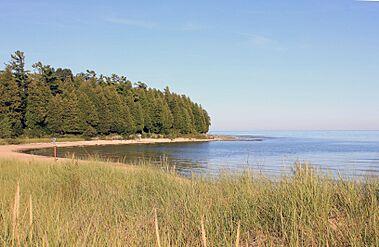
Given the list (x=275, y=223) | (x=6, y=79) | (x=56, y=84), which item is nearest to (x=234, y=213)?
(x=275, y=223)

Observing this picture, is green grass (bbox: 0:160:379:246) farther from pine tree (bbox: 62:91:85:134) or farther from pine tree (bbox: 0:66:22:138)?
pine tree (bbox: 62:91:85:134)

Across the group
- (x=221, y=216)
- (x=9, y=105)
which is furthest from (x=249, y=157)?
(x=9, y=105)

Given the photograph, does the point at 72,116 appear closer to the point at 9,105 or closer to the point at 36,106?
the point at 36,106

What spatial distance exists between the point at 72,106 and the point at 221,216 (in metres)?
54.4

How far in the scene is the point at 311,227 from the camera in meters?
3.84

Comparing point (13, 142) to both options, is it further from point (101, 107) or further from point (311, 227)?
point (311, 227)

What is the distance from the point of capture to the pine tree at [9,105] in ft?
157

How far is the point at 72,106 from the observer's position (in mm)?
55062

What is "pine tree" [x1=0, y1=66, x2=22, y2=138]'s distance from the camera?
47781mm

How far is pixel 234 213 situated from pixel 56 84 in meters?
58.6

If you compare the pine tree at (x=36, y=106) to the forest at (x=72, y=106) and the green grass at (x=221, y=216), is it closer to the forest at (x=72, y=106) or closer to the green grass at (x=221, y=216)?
the forest at (x=72, y=106)

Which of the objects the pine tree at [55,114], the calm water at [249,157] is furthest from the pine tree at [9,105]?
the calm water at [249,157]

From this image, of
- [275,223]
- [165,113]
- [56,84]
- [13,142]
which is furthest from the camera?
[165,113]

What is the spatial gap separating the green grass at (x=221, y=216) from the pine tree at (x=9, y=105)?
46693mm
